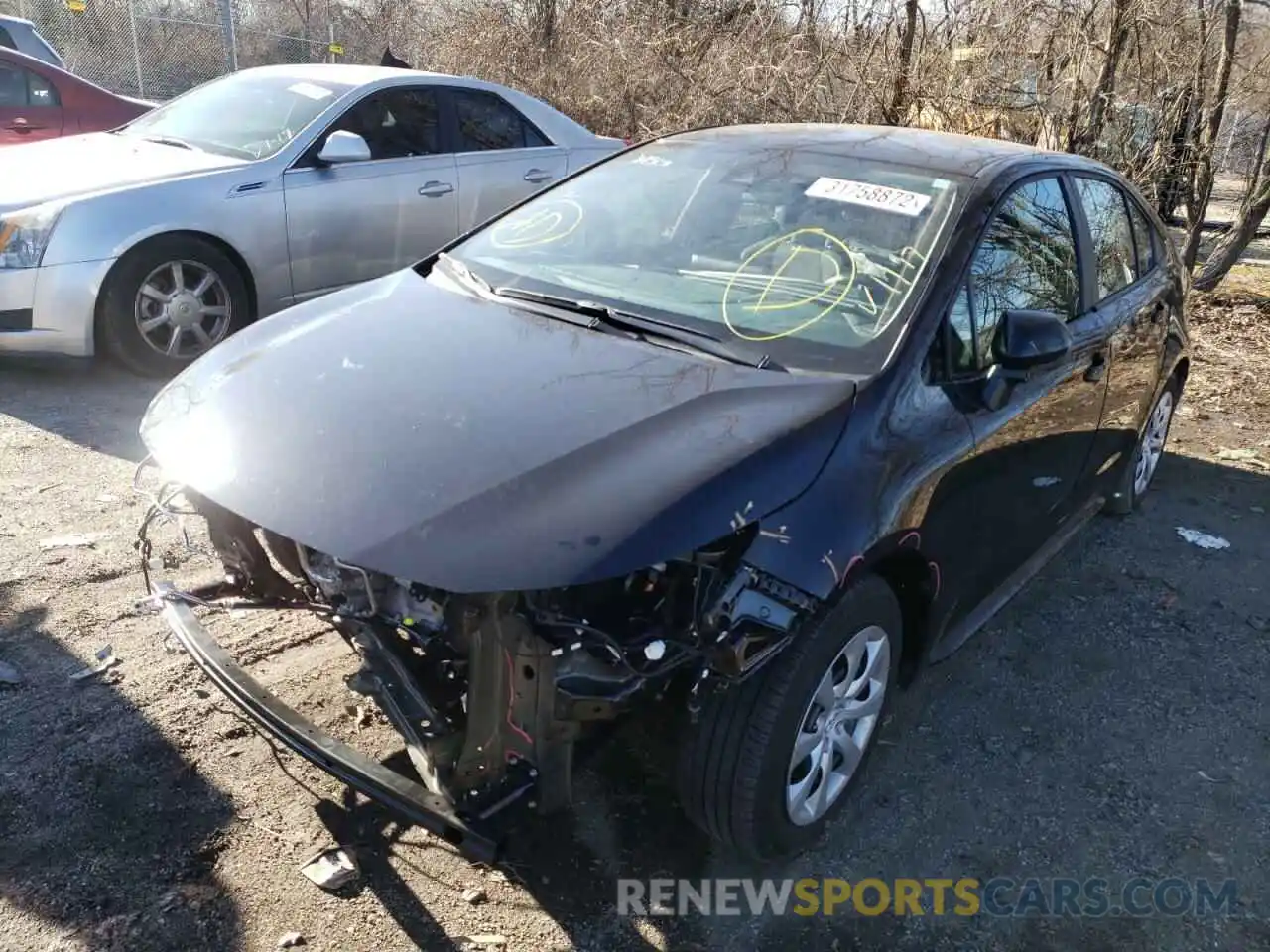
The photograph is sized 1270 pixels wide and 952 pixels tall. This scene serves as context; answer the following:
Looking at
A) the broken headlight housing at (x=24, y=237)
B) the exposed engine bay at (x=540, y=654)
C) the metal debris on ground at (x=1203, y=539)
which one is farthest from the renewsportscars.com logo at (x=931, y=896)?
the broken headlight housing at (x=24, y=237)

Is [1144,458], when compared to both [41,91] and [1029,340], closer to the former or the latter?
[1029,340]

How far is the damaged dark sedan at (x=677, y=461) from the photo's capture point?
2.20 meters

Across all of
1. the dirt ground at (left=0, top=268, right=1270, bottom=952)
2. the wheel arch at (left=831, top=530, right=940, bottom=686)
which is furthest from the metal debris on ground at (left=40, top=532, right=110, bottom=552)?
the wheel arch at (left=831, top=530, right=940, bottom=686)

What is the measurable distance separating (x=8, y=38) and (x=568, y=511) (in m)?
11.5

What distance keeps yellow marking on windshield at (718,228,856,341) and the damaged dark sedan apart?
11mm

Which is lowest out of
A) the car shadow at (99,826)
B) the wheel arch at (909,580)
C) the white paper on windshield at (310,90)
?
the car shadow at (99,826)

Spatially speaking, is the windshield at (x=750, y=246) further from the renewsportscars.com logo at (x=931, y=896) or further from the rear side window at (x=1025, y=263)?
the renewsportscars.com logo at (x=931, y=896)

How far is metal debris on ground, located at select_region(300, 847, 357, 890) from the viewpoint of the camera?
253cm

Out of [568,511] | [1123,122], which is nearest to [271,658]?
[568,511]

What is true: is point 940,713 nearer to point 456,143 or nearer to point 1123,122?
point 456,143

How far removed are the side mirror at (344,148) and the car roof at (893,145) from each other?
2595 millimetres

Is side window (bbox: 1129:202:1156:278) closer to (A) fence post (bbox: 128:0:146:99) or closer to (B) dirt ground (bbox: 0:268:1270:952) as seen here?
(B) dirt ground (bbox: 0:268:1270:952)

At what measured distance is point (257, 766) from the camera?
2910mm

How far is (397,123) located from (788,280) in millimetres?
4253
